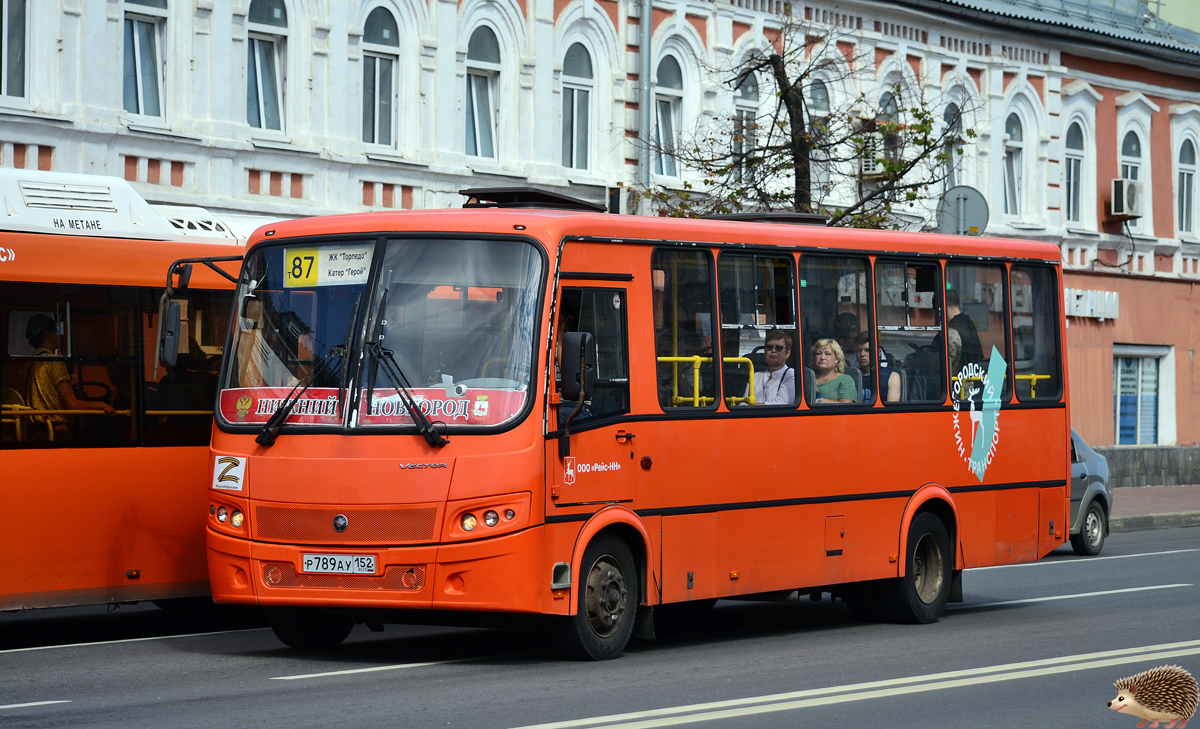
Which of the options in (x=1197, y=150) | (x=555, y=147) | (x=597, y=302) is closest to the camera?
(x=597, y=302)

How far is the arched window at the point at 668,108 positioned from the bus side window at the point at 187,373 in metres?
16.3

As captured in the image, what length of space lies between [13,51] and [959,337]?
466 inches

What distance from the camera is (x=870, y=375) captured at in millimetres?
13664

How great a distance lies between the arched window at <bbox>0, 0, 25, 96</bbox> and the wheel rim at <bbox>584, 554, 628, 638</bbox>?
1224 centimetres

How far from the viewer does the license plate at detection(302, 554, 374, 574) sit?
35.0ft

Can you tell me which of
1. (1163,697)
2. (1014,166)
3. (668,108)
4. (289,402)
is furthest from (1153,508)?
(1163,697)

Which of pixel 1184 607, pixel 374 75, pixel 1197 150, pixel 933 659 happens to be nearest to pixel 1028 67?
pixel 1197 150

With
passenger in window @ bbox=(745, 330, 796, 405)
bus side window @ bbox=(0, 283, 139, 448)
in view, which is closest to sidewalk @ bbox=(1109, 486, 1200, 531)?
passenger in window @ bbox=(745, 330, 796, 405)

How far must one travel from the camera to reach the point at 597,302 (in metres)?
11.4

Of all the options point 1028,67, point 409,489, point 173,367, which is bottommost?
point 409,489

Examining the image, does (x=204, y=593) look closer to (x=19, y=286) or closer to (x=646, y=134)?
(x=19, y=286)

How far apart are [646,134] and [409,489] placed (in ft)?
58.5

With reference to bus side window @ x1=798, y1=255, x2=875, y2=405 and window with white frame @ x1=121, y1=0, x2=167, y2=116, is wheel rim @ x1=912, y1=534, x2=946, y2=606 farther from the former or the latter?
window with white frame @ x1=121, y1=0, x2=167, y2=116

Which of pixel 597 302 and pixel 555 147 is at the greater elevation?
pixel 555 147
